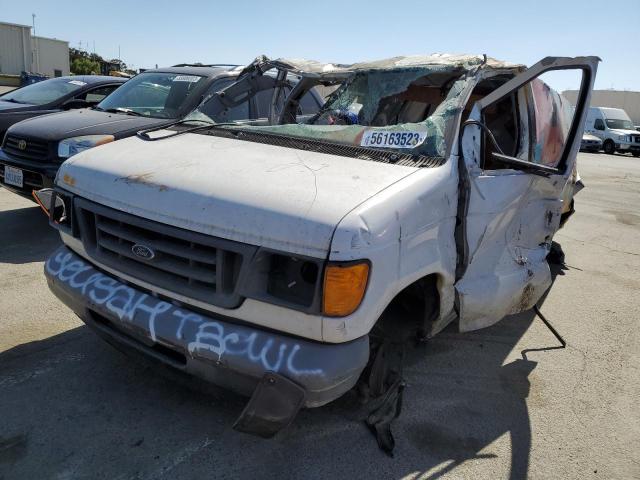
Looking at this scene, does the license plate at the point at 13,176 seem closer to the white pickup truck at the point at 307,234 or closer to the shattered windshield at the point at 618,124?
the white pickup truck at the point at 307,234

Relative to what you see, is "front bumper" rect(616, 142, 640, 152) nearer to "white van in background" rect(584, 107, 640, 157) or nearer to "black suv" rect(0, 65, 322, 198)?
"white van in background" rect(584, 107, 640, 157)

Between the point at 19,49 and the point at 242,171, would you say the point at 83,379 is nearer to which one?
the point at 242,171

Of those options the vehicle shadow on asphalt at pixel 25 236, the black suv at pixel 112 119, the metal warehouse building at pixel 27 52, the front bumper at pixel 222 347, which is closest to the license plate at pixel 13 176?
the black suv at pixel 112 119

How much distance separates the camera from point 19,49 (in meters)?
43.8

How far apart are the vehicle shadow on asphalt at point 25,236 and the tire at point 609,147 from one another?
2692 cm

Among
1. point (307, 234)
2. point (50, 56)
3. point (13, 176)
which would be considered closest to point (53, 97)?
point (13, 176)

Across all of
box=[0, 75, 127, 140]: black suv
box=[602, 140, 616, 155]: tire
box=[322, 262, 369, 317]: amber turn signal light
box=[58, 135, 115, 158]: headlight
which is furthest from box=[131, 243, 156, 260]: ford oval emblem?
box=[602, 140, 616, 155]: tire

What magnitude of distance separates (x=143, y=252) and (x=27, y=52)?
50.3 m

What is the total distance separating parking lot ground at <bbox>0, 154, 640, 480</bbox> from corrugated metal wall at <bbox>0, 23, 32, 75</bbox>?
156 ft

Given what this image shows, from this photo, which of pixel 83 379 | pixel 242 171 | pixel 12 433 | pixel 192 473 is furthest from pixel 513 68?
pixel 12 433

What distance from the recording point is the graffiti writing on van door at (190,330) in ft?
7.23

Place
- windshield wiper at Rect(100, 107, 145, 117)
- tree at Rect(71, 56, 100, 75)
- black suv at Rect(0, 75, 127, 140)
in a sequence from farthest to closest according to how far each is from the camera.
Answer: tree at Rect(71, 56, 100, 75)
black suv at Rect(0, 75, 127, 140)
windshield wiper at Rect(100, 107, 145, 117)

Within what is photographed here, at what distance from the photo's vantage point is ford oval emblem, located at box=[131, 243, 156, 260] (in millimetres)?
2506

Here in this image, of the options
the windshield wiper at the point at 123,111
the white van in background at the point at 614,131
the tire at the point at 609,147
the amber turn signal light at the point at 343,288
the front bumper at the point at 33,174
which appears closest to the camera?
the amber turn signal light at the point at 343,288
